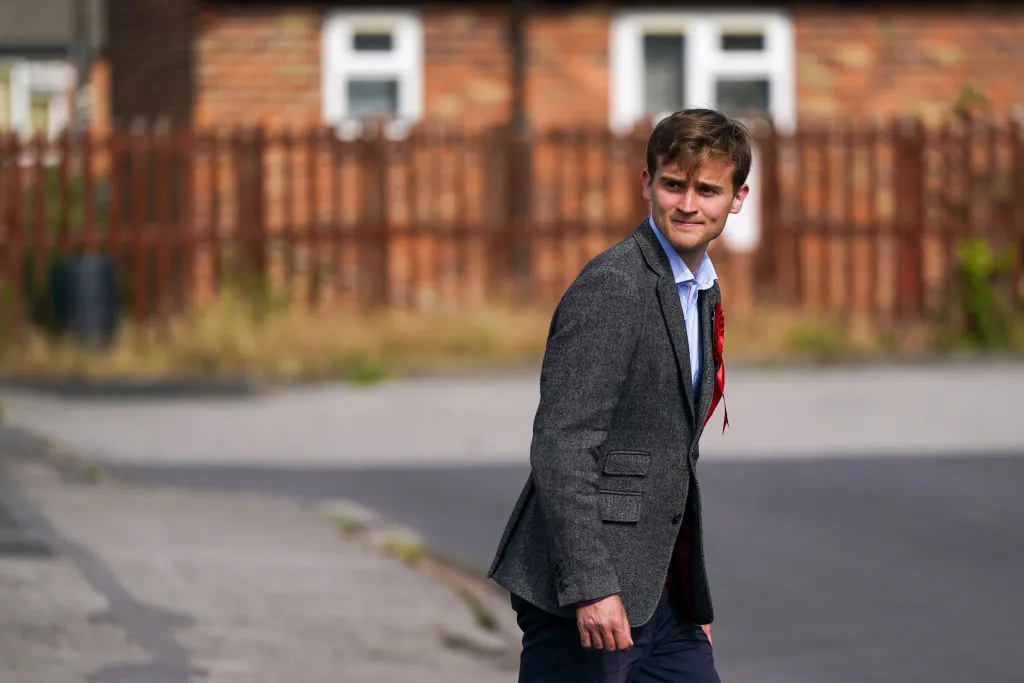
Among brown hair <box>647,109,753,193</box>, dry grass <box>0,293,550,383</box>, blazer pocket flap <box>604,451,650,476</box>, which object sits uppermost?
brown hair <box>647,109,753,193</box>

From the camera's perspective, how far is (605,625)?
3.61 meters

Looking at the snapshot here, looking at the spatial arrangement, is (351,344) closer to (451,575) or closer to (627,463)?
(451,575)

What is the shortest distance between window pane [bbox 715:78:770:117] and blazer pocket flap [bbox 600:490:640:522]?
17.1 m

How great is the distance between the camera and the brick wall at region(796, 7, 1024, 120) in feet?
67.7

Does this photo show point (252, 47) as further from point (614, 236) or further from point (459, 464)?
point (459, 464)

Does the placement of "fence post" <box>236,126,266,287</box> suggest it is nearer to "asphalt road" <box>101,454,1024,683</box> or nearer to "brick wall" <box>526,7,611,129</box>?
"brick wall" <box>526,7,611,129</box>

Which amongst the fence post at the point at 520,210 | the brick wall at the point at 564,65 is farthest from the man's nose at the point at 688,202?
the brick wall at the point at 564,65

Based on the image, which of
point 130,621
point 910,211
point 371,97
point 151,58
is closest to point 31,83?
point 151,58

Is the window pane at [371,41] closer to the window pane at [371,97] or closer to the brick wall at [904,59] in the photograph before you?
the window pane at [371,97]

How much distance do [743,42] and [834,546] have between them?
12.5 meters

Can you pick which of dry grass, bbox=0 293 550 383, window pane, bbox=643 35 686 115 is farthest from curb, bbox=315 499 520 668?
window pane, bbox=643 35 686 115

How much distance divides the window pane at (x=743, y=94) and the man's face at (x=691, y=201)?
16.9 metres

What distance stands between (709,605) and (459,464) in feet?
25.5

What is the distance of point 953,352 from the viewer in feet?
52.6
